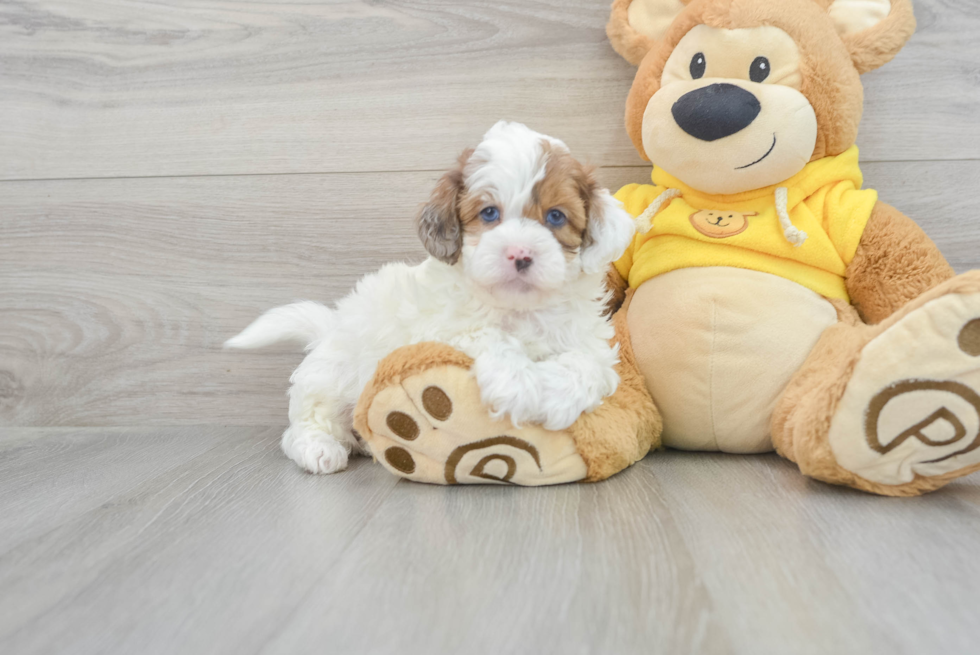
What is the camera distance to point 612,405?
3.50 feet

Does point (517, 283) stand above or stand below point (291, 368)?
above

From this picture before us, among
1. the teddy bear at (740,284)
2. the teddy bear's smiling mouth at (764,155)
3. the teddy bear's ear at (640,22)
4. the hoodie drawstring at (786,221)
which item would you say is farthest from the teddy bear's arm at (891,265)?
the teddy bear's ear at (640,22)

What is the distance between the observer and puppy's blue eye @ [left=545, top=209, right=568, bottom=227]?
975mm

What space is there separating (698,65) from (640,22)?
0.63 feet

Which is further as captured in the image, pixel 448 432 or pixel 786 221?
pixel 786 221

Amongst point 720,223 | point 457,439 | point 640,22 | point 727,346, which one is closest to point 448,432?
point 457,439

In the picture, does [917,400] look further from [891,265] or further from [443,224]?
[443,224]

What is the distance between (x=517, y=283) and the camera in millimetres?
943

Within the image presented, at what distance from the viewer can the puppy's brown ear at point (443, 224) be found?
99 cm

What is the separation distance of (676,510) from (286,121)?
1.09 metres

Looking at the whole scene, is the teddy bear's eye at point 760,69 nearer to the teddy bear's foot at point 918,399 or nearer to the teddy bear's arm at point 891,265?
the teddy bear's arm at point 891,265

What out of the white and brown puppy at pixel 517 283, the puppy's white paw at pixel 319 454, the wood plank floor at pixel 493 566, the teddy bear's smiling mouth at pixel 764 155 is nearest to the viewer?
the wood plank floor at pixel 493 566

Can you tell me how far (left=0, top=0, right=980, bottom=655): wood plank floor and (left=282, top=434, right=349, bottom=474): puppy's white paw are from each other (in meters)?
0.04

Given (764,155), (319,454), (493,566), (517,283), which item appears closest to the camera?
(493,566)
